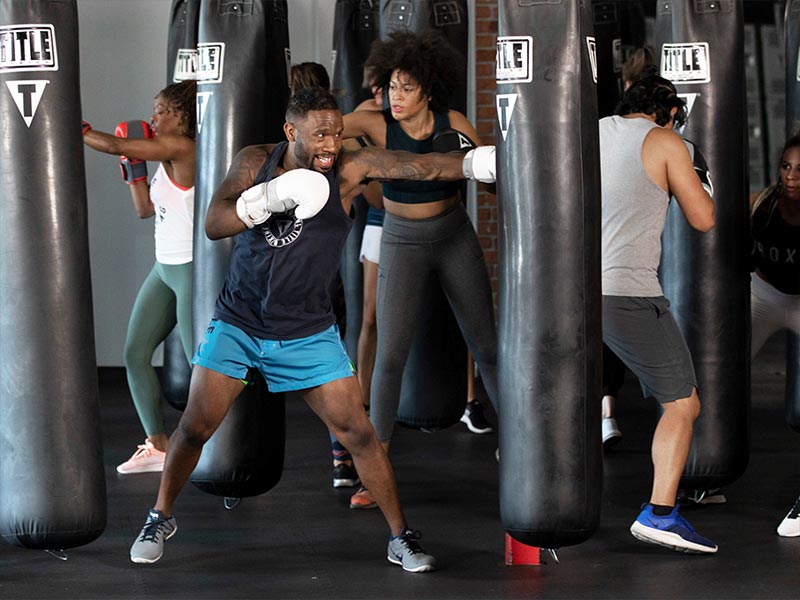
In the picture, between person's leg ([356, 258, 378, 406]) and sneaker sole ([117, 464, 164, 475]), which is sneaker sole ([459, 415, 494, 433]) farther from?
sneaker sole ([117, 464, 164, 475])

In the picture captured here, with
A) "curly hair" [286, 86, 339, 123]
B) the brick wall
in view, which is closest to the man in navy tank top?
"curly hair" [286, 86, 339, 123]

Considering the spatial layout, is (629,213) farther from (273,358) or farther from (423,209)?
(273,358)

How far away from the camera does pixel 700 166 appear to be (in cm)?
352

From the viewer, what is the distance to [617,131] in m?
3.58

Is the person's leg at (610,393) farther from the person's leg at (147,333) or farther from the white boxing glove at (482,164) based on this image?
the white boxing glove at (482,164)

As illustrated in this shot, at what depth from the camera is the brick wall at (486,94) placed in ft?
22.3

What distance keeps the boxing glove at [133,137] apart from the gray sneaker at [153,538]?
5.63 feet

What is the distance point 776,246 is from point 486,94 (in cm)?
304

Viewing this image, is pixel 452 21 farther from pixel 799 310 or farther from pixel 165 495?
pixel 165 495

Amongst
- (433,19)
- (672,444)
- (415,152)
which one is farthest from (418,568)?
(433,19)

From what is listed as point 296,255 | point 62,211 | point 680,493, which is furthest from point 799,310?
A: point 62,211

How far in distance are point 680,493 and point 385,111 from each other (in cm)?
160

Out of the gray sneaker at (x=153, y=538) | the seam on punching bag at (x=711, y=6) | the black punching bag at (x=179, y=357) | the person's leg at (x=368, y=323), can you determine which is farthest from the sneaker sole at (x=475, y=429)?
the seam on punching bag at (x=711, y=6)

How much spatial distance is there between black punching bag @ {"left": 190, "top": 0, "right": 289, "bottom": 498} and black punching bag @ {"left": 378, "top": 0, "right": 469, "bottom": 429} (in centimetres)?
79
